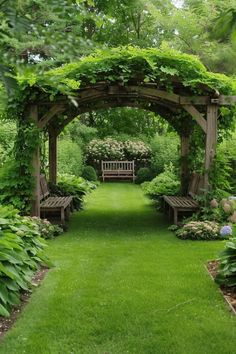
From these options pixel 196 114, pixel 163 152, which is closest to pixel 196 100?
pixel 196 114

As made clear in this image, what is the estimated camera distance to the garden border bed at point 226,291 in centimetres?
488

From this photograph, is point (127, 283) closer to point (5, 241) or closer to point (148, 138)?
point (5, 241)

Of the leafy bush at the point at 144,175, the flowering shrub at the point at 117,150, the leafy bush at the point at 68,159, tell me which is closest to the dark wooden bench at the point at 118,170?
the flowering shrub at the point at 117,150

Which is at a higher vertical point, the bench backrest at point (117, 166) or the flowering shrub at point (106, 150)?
the flowering shrub at point (106, 150)

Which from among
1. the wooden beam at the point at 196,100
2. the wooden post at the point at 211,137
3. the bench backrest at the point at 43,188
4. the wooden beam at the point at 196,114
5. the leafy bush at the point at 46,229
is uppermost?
the wooden beam at the point at 196,100

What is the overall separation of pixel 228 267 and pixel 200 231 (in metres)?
2.92

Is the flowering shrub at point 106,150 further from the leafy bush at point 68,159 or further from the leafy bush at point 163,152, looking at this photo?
the leafy bush at point 68,159

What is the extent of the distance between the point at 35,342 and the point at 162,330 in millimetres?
1084

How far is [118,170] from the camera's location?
20.6 meters

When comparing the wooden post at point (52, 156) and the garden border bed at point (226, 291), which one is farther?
the wooden post at point (52, 156)

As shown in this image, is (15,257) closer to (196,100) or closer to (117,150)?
(196,100)

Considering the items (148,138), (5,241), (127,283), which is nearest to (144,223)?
(127,283)

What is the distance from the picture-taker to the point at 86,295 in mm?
5188

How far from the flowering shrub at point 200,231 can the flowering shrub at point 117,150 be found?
12349mm
